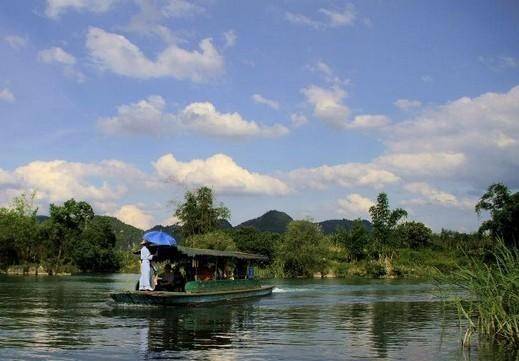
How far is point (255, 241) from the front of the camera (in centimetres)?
8556

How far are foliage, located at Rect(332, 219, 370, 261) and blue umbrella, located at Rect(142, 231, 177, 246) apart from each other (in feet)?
200

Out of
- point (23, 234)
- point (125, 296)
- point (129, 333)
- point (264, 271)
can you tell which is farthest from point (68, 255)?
point (129, 333)

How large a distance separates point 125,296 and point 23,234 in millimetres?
65841

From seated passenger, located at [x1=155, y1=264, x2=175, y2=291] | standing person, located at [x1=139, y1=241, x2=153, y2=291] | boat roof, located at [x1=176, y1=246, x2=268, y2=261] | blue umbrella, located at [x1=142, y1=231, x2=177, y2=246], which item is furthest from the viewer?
boat roof, located at [x1=176, y1=246, x2=268, y2=261]

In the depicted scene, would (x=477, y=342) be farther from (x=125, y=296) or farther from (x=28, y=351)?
(x=125, y=296)

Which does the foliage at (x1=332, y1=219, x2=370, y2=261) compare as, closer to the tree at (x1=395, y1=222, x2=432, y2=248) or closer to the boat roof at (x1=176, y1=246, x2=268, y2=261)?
the tree at (x1=395, y1=222, x2=432, y2=248)

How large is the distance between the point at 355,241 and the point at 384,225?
10381 mm

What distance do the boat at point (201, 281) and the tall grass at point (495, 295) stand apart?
1379 centimetres

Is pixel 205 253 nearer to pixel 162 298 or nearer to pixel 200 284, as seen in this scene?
pixel 200 284

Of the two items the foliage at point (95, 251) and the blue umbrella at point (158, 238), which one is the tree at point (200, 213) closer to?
the foliage at point (95, 251)

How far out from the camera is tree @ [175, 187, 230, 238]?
92562 millimetres

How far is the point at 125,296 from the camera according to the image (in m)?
25.8

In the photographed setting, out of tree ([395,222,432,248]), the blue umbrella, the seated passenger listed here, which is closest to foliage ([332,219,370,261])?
tree ([395,222,432,248])

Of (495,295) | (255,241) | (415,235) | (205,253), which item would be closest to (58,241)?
(255,241)
